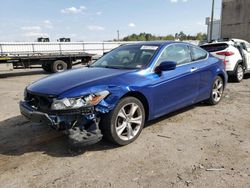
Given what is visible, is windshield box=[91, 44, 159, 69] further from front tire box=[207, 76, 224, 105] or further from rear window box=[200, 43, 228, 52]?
rear window box=[200, 43, 228, 52]

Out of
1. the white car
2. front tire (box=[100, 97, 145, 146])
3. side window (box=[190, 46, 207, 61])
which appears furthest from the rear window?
front tire (box=[100, 97, 145, 146])

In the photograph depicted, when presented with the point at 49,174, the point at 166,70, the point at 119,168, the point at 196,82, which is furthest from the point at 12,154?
the point at 196,82

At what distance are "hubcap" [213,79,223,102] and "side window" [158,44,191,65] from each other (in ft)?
4.12

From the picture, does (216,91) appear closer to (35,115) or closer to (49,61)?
(35,115)

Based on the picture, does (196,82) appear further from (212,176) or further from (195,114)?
(212,176)

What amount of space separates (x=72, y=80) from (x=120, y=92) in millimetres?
763

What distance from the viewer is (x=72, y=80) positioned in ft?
13.6

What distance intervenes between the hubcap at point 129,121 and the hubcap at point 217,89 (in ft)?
8.81

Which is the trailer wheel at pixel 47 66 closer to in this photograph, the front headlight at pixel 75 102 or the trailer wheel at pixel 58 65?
the trailer wheel at pixel 58 65

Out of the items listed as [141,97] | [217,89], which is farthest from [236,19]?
[141,97]

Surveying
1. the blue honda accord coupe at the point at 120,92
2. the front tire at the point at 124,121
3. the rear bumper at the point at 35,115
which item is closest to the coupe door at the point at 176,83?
the blue honda accord coupe at the point at 120,92

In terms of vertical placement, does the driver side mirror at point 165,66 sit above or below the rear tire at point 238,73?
above

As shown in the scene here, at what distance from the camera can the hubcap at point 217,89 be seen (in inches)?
248

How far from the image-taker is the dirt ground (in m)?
3.19
